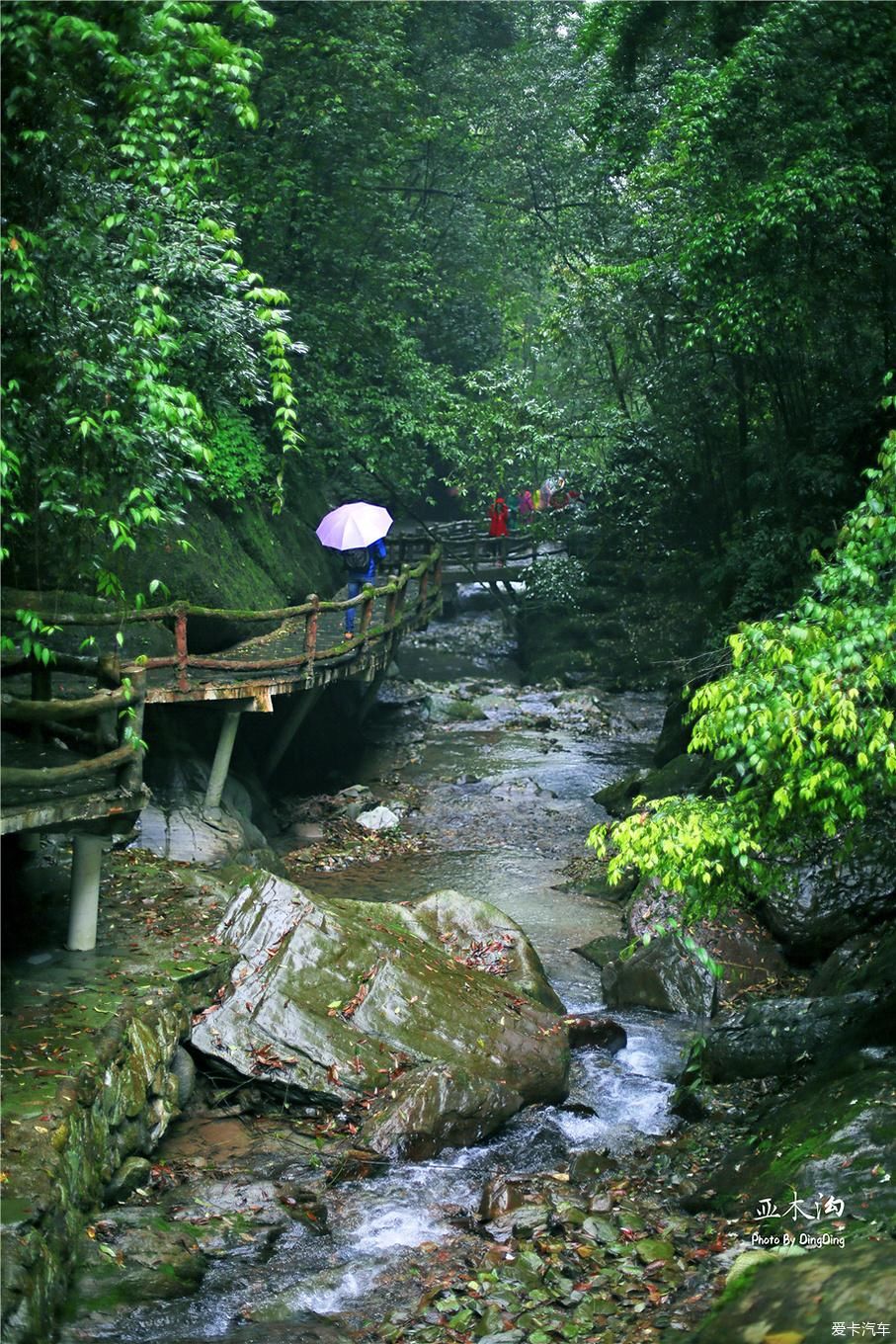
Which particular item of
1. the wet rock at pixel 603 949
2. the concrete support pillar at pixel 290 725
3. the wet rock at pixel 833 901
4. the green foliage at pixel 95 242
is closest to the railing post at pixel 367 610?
the concrete support pillar at pixel 290 725

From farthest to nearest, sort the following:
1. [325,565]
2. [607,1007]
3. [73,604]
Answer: [325,565] → [73,604] → [607,1007]

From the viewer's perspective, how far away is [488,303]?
101 ft

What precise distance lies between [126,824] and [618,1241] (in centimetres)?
422

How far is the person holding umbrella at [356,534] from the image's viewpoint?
17281 mm

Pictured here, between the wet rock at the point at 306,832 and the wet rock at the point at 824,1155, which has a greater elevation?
the wet rock at the point at 824,1155

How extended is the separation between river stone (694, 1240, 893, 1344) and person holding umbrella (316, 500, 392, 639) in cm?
1288

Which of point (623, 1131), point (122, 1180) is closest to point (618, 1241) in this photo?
point (623, 1131)

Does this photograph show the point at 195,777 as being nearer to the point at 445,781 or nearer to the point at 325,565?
the point at 445,781

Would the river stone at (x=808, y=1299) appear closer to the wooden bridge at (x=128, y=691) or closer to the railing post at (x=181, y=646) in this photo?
the wooden bridge at (x=128, y=691)

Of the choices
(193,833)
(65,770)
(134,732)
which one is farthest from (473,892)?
(65,770)

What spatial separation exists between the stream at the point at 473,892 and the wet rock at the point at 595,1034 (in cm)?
11

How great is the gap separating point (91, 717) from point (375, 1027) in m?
3.19

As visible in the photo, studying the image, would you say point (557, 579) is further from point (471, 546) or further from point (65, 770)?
point (65, 770)

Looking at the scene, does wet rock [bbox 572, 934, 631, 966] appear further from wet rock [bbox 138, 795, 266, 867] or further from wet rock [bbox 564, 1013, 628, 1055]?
wet rock [bbox 138, 795, 266, 867]
